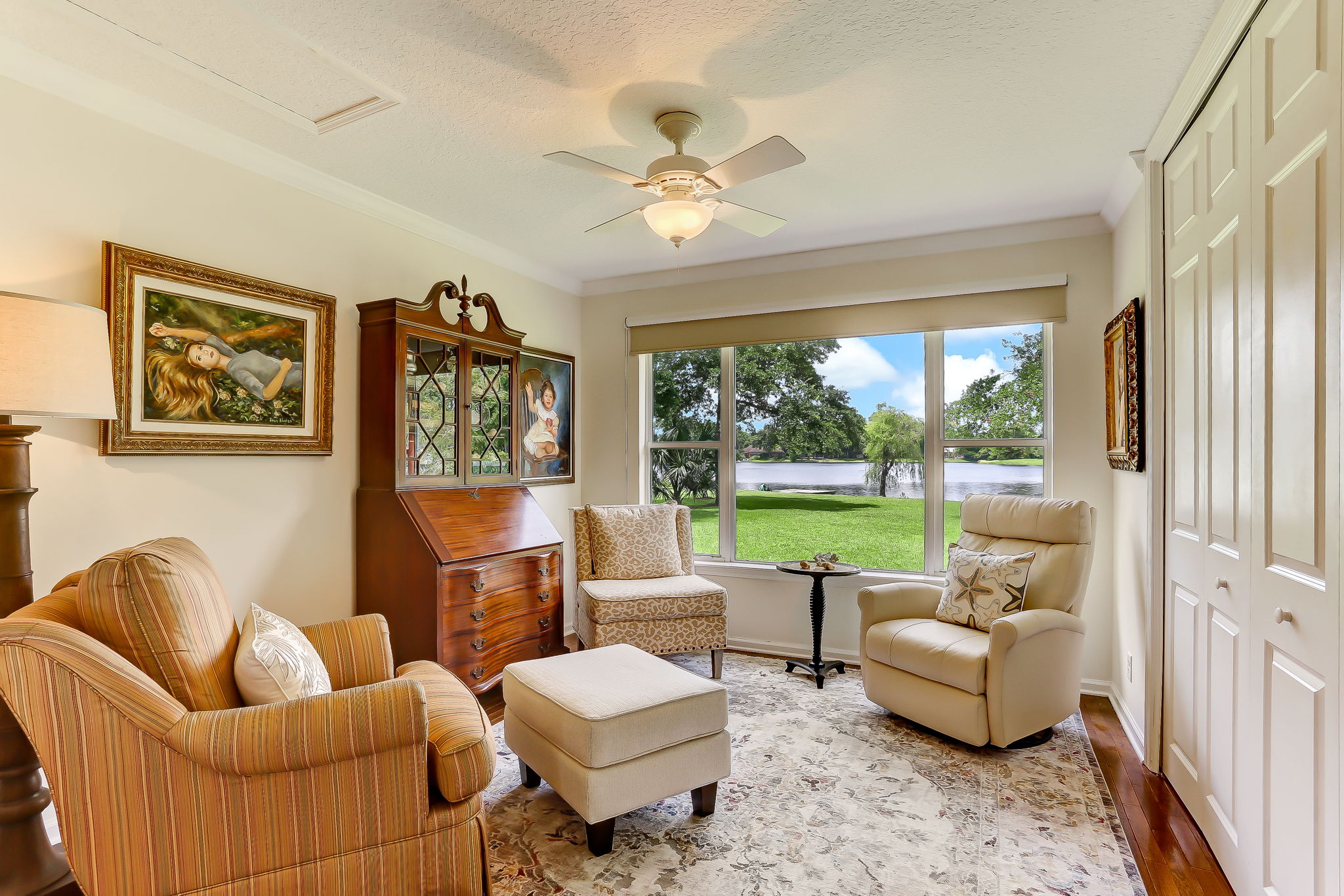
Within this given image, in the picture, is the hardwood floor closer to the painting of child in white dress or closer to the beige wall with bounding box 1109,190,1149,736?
the beige wall with bounding box 1109,190,1149,736

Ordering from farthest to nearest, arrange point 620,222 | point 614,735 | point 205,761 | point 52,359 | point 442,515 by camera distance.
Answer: point 442,515, point 620,222, point 614,735, point 52,359, point 205,761

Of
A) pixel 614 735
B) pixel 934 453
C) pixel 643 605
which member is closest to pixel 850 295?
pixel 934 453

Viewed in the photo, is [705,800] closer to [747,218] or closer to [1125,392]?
[747,218]

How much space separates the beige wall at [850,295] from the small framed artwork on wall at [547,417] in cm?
21

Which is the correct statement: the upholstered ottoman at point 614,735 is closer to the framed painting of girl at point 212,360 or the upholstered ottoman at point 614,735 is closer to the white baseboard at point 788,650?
the framed painting of girl at point 212,360

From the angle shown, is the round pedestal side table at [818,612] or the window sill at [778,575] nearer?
the round pedestal side table at [818,612]

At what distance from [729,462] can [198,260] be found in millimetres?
3097

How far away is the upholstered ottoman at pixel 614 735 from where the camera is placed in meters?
2.04

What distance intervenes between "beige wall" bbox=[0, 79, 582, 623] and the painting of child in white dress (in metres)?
0.18

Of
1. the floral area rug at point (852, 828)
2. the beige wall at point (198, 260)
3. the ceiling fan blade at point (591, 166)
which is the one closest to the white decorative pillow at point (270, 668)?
the floral area rug at point (852, 828)

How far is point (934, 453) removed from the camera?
3963mm

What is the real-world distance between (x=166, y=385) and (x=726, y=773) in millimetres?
2444

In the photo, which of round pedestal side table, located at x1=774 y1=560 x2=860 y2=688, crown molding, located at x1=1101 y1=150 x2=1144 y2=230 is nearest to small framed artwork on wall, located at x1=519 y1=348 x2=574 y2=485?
round pedestal side table, located at x1=774 y1=560 x2=860 y2=688

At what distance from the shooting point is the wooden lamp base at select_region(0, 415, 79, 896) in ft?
5.12
